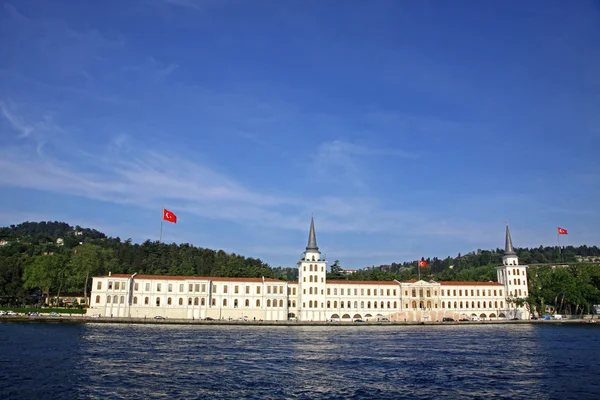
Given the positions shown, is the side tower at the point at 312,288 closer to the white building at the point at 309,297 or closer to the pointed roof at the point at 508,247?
the white building at the point at 309,297

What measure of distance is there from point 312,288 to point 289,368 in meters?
63.1

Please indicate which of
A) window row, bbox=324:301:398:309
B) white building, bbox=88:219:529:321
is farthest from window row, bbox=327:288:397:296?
window row, bbox=324:301:398:309

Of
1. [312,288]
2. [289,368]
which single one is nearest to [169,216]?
[312,288]

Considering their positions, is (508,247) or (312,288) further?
(508,247)

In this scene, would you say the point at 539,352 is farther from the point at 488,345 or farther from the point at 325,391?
the point at 325,391

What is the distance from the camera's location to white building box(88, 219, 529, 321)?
9312 cm

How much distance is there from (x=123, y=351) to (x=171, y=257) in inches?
4120

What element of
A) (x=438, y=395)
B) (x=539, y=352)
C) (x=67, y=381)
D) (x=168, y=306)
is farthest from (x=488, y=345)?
(x=168, y=306)

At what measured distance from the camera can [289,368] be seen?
1545 inches

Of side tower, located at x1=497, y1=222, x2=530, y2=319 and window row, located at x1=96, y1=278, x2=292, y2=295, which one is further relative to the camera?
side tower, located at x1=497, y1=222, x2=530, y2=319

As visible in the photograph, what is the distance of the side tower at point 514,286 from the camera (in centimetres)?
10856

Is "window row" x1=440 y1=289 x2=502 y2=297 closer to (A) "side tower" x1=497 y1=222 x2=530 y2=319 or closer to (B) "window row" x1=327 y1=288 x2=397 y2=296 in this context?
(A) "side tower" x1=497 y1=222 x2=530 y2=319

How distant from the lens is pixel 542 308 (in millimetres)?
110625

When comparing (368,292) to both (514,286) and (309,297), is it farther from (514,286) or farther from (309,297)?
(514,286)
